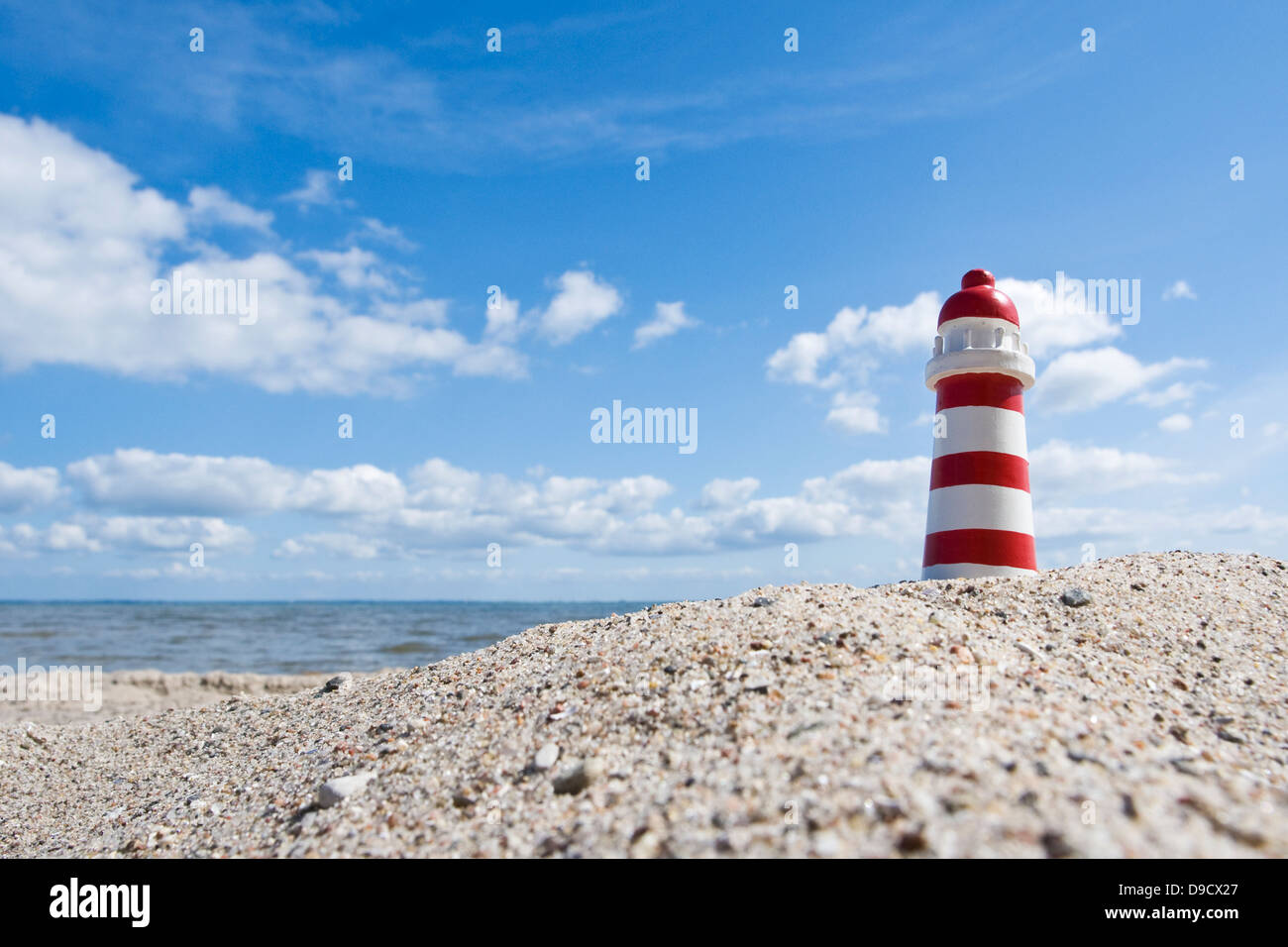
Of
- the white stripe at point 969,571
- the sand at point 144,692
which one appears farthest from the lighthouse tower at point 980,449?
the sand at point 144,692

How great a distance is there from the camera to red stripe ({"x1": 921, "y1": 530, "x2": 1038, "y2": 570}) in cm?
676

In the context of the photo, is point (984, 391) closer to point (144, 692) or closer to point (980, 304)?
point (980, 304)

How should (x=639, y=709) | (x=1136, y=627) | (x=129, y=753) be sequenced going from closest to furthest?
(x=639, y=709) < (x=1136, y=627) < (x=129, y=753)

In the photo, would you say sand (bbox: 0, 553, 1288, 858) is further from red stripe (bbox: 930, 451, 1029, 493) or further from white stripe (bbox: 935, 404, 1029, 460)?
white stripe (bbox: 935, 404, 1029, 460)

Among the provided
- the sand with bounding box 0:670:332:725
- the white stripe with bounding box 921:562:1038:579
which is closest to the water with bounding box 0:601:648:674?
the sand with bounding box 0:670:332:725

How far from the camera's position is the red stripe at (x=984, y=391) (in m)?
6.93

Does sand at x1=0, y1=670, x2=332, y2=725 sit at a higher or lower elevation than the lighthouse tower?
lower

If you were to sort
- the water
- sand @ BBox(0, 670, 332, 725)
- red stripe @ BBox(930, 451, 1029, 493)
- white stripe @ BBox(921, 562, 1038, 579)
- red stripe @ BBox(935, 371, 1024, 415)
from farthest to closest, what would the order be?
the water, sand @ BBox(0, 670, 332, 725), red stripe @ BBox(935, 371, 1024, 415), red stripe @ BBox(930, 451, 1029, 493), white stripe @ BBox(921, 562, 1038, 579)

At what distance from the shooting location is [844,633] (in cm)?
425

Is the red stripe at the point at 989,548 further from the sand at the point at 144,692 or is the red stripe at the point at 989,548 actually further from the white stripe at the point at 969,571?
the sand at the point at 144,692

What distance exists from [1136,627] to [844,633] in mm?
2183
